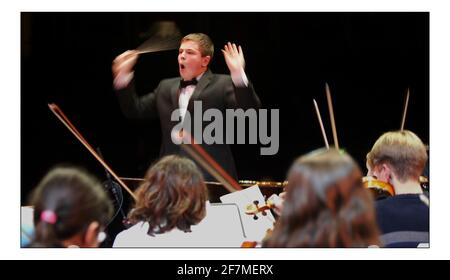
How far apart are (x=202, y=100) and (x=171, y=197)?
69 centimetres

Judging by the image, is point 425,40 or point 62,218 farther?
point 425,40

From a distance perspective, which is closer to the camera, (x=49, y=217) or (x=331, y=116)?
(x=49, y=217)

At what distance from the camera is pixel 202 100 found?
4727 mm

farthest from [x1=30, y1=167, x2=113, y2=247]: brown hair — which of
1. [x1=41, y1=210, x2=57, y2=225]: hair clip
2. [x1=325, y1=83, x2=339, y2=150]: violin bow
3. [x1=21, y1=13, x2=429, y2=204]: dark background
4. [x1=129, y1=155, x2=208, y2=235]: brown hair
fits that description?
[x1=325, y1=83, x2=339, y2=150]: violin bow

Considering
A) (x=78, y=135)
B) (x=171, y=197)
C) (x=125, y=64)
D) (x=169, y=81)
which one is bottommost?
(x=171, y=197)

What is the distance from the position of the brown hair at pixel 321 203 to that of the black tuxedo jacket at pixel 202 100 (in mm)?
1532

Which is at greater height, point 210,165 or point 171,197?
point 210,165

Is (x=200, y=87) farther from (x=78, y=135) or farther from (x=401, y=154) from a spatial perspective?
(x=401, y=154)

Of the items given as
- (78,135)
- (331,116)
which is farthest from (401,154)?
(78,135)

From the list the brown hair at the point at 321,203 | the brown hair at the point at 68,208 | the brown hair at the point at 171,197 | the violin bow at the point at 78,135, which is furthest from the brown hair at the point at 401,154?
the brown hair at the point at 68,208
